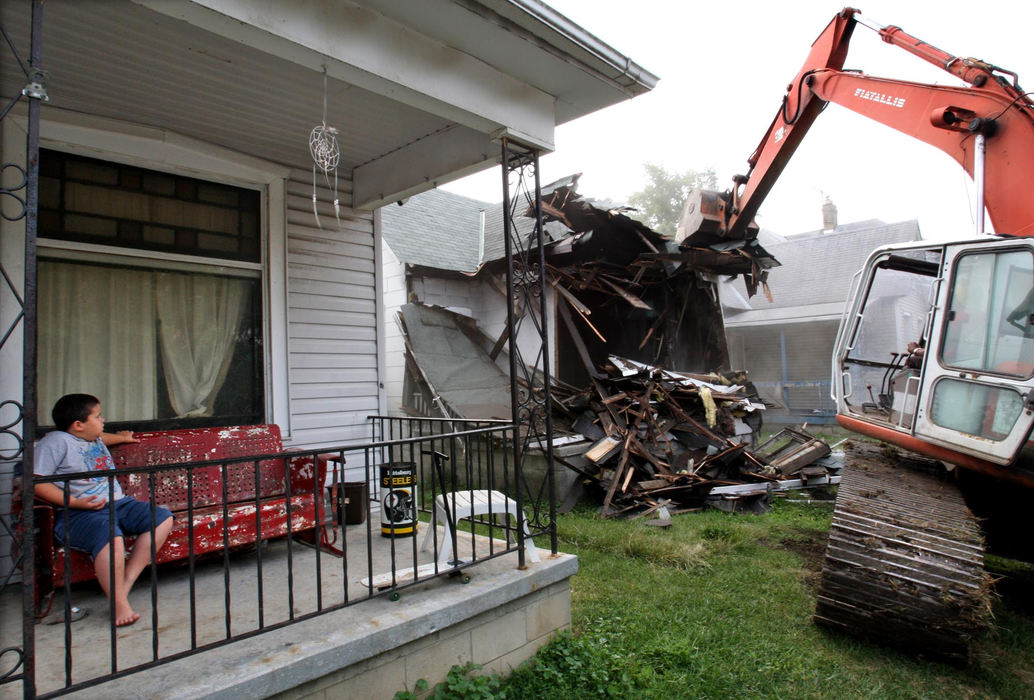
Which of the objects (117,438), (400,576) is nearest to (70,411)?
(117,438)

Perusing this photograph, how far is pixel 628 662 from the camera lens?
3533 millimetres

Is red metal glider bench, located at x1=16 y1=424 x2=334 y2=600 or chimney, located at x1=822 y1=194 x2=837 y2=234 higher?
chimney, located at x1=822 y1=194 x2=837 y2=234

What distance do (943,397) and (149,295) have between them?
5797mm

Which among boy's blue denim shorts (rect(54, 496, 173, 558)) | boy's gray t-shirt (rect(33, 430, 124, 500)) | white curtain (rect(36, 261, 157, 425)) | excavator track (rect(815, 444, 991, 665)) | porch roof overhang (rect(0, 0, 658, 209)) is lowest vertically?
excavator track (rect(815, 444, 991, 665))

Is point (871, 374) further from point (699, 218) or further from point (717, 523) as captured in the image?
point (699, 218)

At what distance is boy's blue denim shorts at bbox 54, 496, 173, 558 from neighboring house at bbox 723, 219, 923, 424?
1594cm

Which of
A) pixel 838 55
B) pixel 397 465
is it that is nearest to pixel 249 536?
pixel 397 465

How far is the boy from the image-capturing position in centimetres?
285

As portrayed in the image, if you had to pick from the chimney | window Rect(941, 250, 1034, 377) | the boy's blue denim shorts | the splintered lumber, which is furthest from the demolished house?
the chimney

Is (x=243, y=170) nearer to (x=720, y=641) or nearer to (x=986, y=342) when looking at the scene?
(x=720, y=641)

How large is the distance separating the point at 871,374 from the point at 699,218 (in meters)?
4.27

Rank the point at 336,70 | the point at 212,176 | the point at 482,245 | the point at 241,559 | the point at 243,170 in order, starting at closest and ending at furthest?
the point at 336,70 < the point at 241,559 < the point at 212,176 < the point at 243,170 < the point at 482,245

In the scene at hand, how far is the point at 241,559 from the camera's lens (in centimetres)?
397

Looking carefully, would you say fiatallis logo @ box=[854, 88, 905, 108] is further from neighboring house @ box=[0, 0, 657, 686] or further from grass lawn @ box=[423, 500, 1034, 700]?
grass lawn @ box=[423, 500, 1034, 700]
